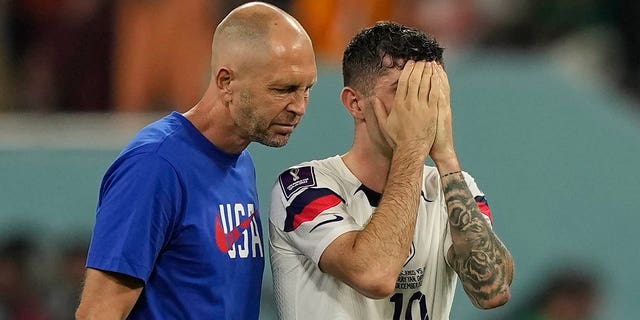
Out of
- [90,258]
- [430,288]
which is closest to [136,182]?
[90,258]

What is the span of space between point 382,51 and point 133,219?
0.95 meters

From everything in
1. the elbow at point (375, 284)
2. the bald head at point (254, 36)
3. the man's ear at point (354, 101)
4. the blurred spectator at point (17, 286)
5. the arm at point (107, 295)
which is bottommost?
the blurred spectator at point (17, 286)

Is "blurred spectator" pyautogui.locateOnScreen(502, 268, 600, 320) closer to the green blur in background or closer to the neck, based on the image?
the green blur in background

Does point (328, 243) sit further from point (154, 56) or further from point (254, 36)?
point (154, 56)

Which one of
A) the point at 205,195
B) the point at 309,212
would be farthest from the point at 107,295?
the point at 309,212

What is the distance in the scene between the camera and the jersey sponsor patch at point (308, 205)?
11.9 feet

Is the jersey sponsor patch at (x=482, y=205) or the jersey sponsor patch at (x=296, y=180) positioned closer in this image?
the jersey sponsor patch at (x=296, y=180)

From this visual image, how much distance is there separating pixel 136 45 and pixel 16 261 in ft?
4.94

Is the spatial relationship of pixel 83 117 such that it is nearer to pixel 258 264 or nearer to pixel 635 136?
pixel 635 136

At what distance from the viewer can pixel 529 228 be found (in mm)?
7398

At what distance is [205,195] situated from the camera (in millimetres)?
3598

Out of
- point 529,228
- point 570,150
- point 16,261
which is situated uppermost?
point 570,150

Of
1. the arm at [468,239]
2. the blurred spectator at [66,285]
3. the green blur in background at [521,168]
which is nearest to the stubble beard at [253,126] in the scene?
the arm at [468,239]

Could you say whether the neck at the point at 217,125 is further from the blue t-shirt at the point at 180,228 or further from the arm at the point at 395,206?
the arm at the point at 395,206
